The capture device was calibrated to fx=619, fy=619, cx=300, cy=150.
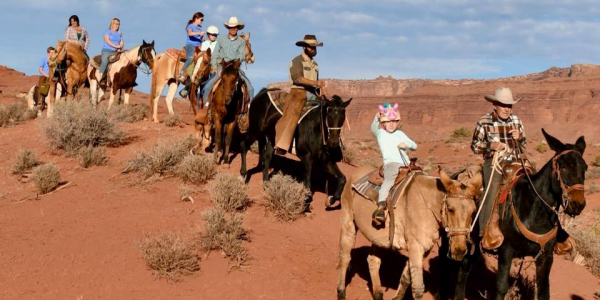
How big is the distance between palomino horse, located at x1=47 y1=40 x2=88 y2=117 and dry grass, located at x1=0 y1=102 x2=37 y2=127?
1.48 meters

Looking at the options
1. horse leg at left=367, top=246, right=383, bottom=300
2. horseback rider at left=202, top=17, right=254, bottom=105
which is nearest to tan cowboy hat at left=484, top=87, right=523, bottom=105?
horse leg at left=367, top=246, right=383, bottom=300

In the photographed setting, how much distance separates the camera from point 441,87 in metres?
112

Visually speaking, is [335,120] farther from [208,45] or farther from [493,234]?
[208,45]

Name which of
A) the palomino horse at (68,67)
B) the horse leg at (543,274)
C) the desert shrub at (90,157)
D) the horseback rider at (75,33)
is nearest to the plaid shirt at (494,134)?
the horse leg at (543,274)

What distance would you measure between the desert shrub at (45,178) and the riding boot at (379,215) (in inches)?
306

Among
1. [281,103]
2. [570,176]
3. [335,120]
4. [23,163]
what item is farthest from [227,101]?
[570,176]

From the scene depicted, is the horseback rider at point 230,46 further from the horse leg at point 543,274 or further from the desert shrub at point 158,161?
the horse leg at point 543,274

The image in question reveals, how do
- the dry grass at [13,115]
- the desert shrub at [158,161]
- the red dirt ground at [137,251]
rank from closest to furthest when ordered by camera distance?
the red dirt ground at [137,251]
the desert shrub at [158,161]
the dry grass at [13,115]

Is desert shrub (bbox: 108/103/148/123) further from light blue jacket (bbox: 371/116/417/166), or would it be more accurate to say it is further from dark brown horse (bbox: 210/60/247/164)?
light blue jacket (bbox: 371/116/417/166)

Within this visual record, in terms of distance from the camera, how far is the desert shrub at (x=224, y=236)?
9.90 metres

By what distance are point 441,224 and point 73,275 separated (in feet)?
17.1

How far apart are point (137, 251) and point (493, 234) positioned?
5.39 metres

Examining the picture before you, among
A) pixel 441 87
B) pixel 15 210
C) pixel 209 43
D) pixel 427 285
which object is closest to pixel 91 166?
pixel 15 210

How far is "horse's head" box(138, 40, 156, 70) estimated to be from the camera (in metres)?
20.1
